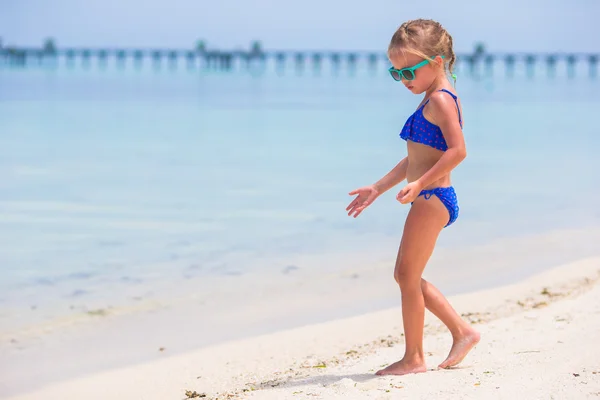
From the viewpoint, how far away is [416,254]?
3674mm

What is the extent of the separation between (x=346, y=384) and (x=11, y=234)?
503 centimetres

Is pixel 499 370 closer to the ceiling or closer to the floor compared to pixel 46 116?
closer to the ceiling

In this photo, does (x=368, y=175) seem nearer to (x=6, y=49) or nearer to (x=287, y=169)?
(x=287, y=169)

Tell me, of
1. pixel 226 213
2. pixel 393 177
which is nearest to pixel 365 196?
pixel 393 177

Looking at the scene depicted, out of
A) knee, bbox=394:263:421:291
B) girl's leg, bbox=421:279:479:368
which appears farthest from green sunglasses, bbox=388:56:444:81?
girl's leg, bbox=421:279:479:368

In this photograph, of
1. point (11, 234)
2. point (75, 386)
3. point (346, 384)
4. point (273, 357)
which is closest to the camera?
point (346, 384)

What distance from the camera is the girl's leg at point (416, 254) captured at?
12.0 ft

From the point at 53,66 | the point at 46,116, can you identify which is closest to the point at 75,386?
the point at 46,116

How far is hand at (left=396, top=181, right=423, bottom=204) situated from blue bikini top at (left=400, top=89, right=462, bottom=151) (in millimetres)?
238

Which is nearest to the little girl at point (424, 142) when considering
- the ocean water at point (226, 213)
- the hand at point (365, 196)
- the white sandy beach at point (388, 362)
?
the hand at point (365, 196)

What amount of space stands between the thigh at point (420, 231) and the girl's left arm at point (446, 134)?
0.53ft

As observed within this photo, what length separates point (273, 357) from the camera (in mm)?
4680

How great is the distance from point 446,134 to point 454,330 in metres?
0.91

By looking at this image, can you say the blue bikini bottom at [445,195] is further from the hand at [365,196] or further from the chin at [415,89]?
the chin at [415,89]
